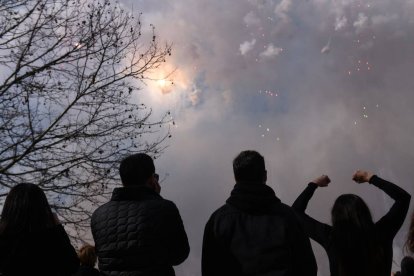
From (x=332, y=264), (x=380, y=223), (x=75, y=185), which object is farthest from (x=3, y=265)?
(x=75, y=185)

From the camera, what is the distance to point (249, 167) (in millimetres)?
3135

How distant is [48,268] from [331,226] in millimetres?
1945

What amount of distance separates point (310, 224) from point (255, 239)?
607mm

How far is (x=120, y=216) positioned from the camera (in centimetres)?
316

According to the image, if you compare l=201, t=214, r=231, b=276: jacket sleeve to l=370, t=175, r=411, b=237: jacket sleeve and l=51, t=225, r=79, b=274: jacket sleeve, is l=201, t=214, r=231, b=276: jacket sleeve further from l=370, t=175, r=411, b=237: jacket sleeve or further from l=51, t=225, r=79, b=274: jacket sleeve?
l=370, t=175, r=411, b=237: jacket sleeve

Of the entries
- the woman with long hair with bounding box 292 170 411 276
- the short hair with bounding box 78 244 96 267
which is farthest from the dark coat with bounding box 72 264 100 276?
the woman with long hair with bounding box 292 170 411 276

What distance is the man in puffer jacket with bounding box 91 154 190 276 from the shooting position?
306 centimetres

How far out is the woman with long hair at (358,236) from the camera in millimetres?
3062

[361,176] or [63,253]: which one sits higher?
[361,176]

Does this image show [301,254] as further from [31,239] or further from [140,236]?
[31,239]

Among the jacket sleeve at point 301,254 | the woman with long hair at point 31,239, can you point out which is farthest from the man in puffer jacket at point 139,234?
the jacket sleeve at point 301,254

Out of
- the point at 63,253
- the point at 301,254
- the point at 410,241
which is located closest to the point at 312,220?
the point at 301,254

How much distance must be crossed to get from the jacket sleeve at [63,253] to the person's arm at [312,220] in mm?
1603

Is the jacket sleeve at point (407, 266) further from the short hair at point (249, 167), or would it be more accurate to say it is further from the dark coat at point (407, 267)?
the short hair at point (249, 167)
